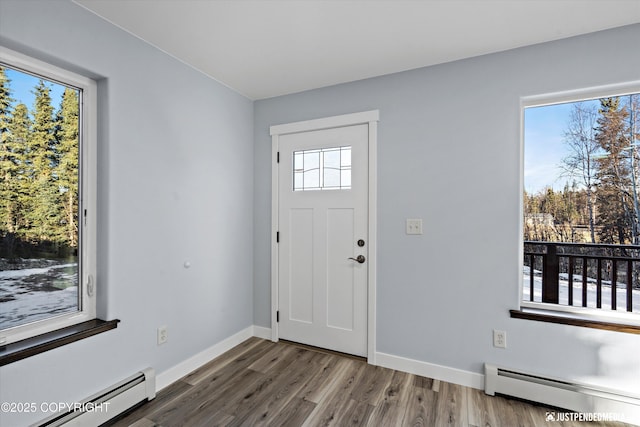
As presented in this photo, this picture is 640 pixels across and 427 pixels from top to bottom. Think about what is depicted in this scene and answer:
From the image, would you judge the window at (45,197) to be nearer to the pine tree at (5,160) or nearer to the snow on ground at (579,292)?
the pine tree at (5,160)

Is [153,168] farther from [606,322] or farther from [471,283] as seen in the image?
[606,322]

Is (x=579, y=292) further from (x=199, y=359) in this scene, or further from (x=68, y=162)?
(x=68, y=162)

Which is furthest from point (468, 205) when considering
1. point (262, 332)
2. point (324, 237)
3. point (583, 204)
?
point (262, 332)

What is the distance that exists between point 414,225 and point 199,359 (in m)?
2.12

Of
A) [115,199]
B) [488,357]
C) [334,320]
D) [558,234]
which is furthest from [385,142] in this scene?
[115,199]

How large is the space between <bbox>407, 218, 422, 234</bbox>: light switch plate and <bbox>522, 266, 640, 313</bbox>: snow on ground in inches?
31.9

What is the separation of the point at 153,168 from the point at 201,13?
1069mm

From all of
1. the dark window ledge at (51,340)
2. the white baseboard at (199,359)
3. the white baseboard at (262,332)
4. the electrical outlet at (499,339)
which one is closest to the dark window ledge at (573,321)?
the electrical outlet at (499,339)

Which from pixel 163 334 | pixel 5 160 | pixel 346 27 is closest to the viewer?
pixel 5 160

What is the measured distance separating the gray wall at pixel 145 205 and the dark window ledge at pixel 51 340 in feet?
0.14

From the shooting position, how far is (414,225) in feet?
8.02

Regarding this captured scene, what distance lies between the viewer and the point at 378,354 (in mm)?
2562

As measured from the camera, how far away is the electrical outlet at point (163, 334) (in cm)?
219

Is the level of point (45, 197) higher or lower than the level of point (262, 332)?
higher
